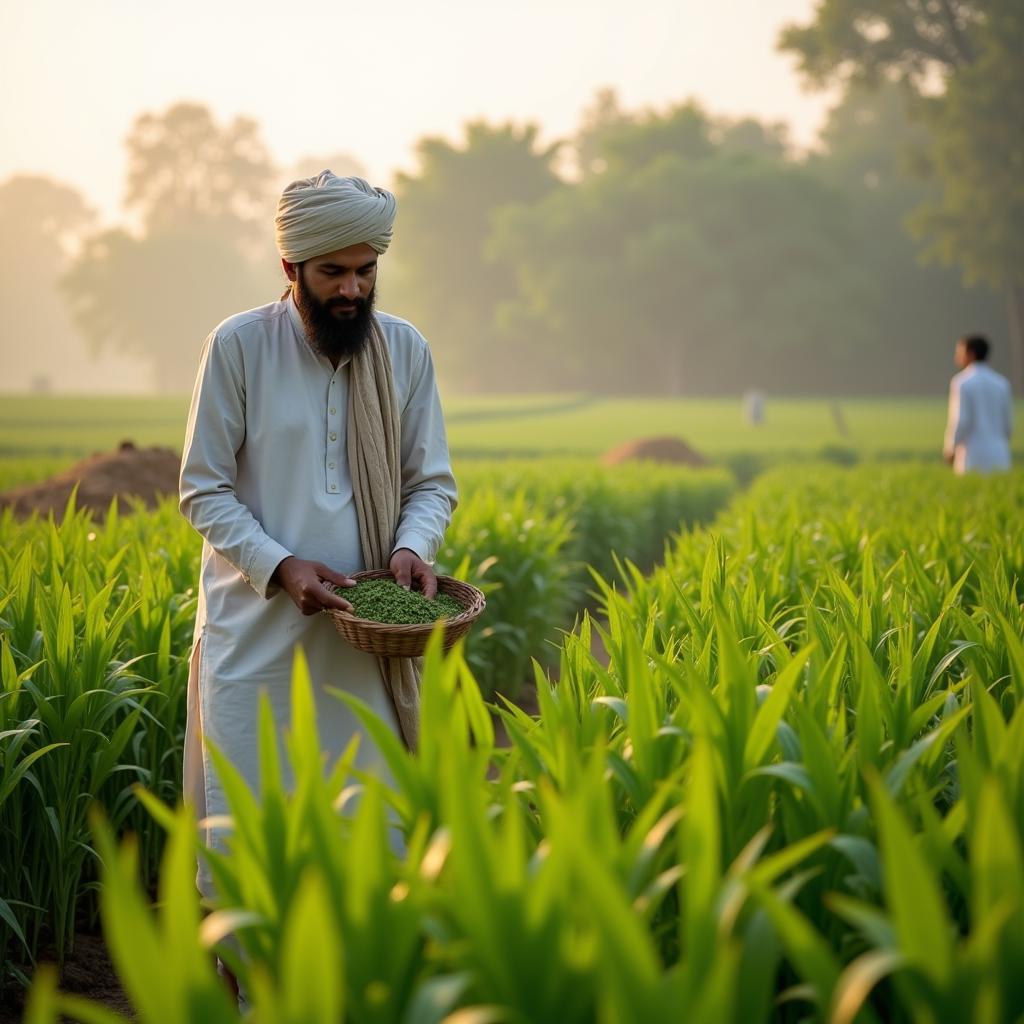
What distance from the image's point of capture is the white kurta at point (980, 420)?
9.07m

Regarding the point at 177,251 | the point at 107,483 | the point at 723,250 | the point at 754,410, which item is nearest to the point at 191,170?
the point at 177,251

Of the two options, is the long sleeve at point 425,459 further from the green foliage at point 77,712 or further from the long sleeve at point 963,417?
the long sleeve at point 963,417

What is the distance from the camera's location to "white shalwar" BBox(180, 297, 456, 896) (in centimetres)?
264

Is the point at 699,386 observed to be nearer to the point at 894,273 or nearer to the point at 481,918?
the point at 894,273

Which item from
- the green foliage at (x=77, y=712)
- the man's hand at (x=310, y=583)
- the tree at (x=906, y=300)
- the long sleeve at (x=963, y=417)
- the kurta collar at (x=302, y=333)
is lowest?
the green foliage at (x=77, y=712)

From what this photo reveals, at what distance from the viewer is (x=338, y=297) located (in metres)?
2.63

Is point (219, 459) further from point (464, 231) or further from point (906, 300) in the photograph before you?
point (464, 231)

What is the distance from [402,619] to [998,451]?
836 centimetres

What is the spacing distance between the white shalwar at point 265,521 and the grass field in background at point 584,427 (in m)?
12.8

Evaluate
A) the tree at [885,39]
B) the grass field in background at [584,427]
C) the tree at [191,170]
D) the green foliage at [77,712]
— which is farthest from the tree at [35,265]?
the green foliage at [77,712]

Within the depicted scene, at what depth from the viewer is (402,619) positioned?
2.47 metres

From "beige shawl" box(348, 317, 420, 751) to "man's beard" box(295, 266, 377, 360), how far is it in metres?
0.06

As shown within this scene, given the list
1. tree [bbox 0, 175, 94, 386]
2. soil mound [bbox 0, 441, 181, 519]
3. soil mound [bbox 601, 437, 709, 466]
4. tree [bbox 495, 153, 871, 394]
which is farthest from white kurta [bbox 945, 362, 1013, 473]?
tree [bbox 0, 175, 94, 386]

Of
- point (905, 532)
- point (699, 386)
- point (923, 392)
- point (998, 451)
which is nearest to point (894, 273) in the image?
point (923, 392)
